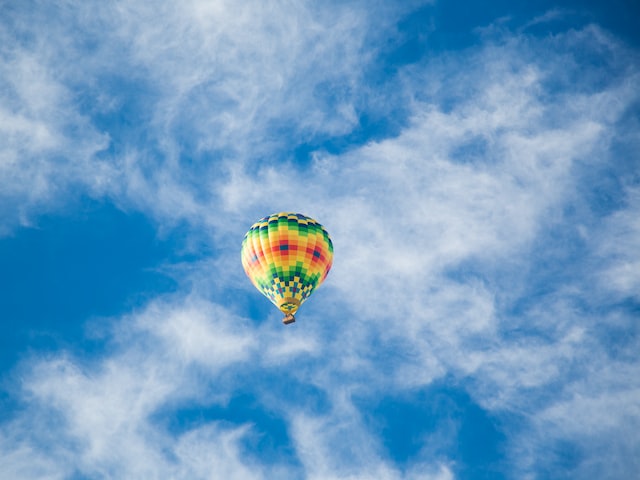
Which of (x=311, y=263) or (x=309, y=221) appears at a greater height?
(x=309, y=221)

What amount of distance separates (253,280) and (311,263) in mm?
4596

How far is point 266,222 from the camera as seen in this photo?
5969 cm

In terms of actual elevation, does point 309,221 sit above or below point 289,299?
above

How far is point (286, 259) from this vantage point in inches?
2277

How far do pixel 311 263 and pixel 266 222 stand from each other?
4.73 m

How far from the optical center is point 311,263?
5872 centimetres

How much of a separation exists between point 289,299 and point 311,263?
10.9ft

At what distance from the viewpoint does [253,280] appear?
5916cm

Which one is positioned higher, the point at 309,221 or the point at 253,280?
the point at 309,221

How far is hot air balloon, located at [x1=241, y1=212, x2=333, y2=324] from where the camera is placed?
57625mm

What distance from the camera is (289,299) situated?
188 ft

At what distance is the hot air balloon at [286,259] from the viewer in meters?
57.6

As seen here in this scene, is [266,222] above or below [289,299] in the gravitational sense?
above
